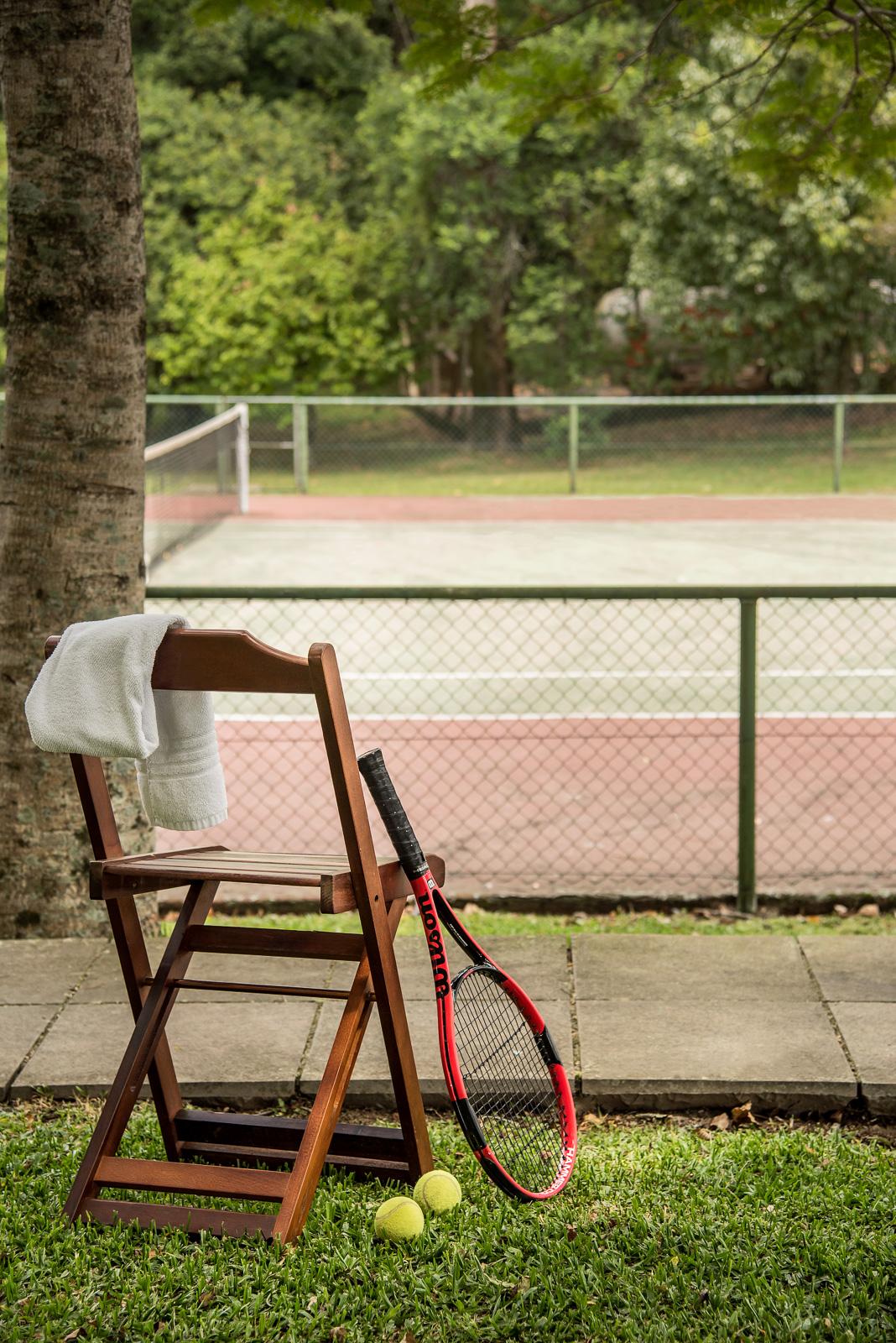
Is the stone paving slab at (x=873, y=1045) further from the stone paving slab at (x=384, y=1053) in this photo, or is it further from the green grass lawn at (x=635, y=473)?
the green grass lawn at (x=635, y=473)

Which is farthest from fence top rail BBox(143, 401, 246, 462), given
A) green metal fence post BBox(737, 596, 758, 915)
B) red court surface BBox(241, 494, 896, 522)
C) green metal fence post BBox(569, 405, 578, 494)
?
green metal fence post BBox(737, 596, 758, 915)

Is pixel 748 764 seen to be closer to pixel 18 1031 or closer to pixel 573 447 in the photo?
pixel 18 1031

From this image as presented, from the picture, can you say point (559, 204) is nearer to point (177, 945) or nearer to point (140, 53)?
point (140, 53)

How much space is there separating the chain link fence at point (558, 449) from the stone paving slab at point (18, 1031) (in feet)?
61.9

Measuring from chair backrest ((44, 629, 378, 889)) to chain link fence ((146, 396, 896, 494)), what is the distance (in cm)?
2005

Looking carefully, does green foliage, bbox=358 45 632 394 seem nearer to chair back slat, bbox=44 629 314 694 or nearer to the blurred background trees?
the blurred background trees

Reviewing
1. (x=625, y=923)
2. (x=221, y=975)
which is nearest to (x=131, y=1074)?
(x=221, y=975)

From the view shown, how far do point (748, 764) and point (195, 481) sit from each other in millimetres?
14105

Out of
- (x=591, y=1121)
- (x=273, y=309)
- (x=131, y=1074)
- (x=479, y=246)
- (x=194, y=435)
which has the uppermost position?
(x=479, y=246)

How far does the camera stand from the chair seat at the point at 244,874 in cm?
312

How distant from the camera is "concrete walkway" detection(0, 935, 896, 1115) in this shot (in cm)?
399

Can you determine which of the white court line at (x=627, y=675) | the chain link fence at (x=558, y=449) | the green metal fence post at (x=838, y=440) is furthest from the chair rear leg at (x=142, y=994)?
the green metal fence post at (x=838, y=440)

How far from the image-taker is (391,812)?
3191 millimetres

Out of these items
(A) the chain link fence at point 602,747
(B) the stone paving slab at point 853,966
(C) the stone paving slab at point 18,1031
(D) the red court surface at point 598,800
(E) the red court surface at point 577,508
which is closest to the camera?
(C) the stone paving slab at point 18,1031
